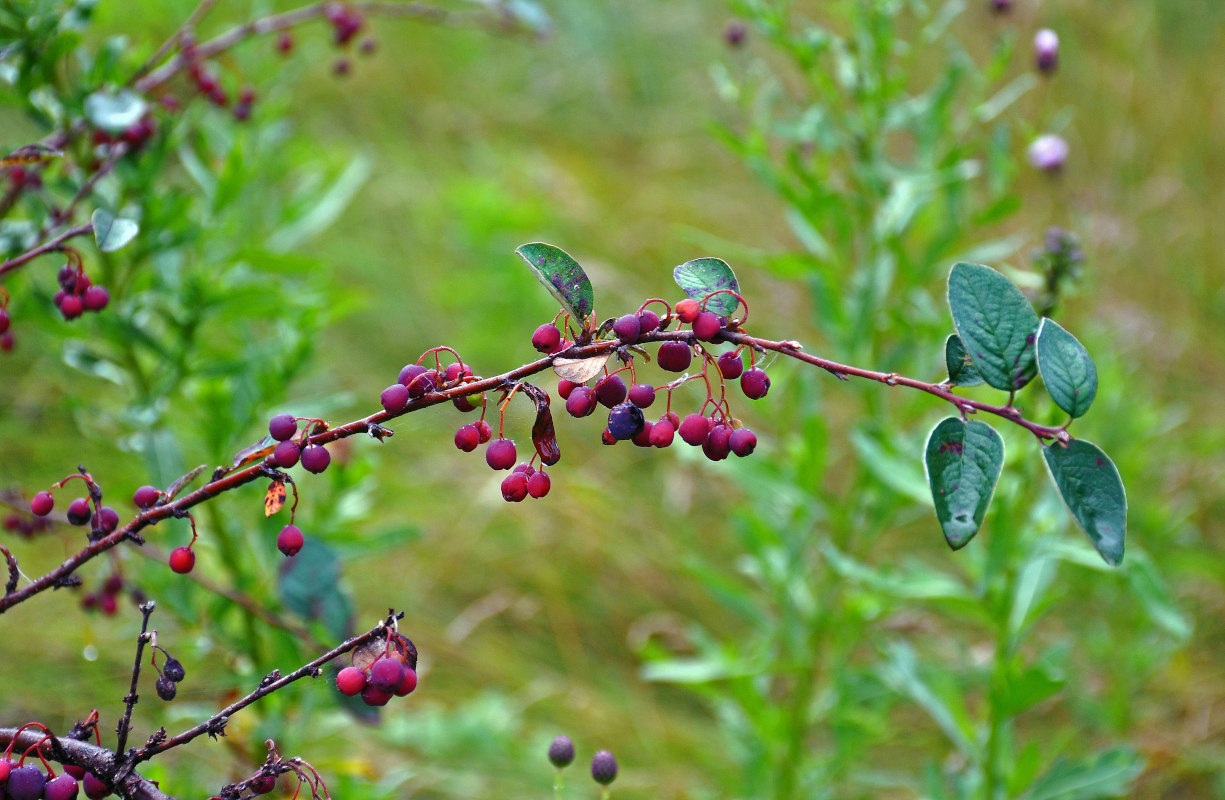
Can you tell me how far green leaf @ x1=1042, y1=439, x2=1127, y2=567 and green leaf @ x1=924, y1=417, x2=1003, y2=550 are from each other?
0.04 metres

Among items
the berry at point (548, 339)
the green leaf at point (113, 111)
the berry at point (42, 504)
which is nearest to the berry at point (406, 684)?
the berry at point (548, 339)

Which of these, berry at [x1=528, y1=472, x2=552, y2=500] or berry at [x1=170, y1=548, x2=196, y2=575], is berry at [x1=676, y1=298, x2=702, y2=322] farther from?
berry at [x1=170, y1=548, x2=196, y2=575]

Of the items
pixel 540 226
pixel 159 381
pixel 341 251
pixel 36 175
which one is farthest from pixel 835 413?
pixel 36 175

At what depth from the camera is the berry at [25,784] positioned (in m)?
0.56

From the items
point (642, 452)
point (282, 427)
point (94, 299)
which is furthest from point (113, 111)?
point (642, 452)

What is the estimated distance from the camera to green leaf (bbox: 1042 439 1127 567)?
606mm

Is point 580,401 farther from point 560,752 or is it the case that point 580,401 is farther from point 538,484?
point 560,752

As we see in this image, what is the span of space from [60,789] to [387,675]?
20 centimetres

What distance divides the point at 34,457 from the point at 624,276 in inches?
75.3

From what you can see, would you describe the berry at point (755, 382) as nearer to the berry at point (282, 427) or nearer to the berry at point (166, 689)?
the berry at point (282, 427)

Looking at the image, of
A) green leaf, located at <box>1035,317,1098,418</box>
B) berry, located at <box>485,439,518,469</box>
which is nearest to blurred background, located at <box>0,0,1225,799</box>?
berry, located at <box>485,439,518,469</box>

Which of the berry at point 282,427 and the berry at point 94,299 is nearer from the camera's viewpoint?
the berry at point 282,427

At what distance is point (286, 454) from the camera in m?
0.62

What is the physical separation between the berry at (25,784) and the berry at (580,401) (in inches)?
14.9
